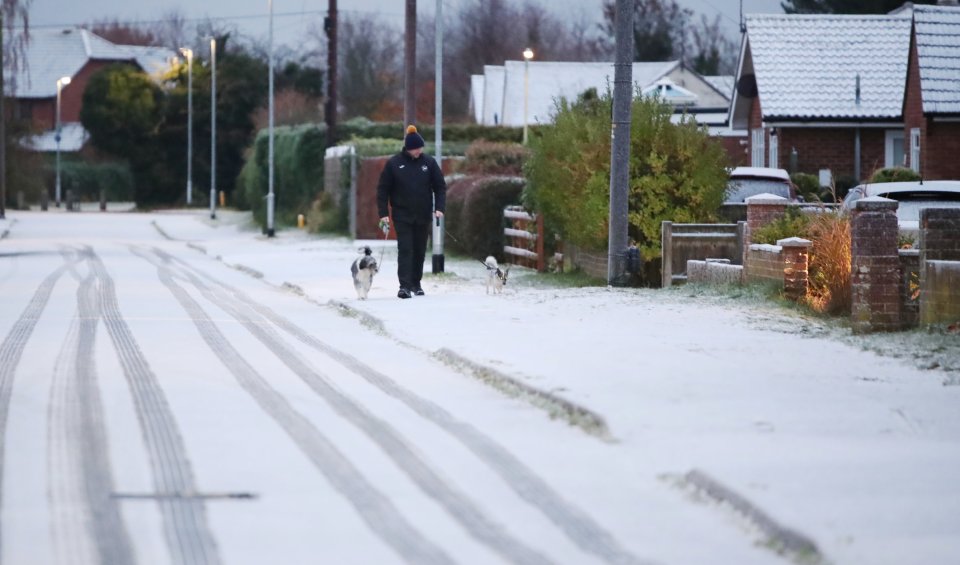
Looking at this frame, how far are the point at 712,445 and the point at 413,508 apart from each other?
206 cm

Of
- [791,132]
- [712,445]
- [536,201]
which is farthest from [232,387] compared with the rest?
[791,132]

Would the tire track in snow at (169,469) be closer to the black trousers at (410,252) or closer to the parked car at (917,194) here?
the black trousers at (410,252)

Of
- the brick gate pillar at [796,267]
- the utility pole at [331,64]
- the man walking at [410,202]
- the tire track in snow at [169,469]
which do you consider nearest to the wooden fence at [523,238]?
the man walking at [410,202]

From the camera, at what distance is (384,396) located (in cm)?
1138

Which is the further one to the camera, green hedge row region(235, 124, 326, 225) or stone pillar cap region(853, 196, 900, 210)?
green hedge row region(235, 124, 326, 225)

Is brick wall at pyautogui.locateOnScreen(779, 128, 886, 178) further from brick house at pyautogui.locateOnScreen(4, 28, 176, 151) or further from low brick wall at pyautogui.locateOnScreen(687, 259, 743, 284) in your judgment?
brick house at pyautogui.locateOnScreen(4, 28, 176, 151)

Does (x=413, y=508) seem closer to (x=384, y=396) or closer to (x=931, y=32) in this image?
(x=384, y=396)

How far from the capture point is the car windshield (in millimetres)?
26922

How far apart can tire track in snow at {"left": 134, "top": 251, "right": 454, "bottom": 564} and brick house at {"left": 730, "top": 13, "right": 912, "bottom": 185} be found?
2807 centimetres

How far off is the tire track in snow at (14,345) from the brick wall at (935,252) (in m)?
7.97

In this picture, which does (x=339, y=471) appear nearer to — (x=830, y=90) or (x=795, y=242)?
(x=795, y=242)

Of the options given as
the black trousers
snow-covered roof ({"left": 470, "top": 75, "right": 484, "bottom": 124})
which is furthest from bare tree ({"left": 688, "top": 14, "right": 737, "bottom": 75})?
the black trousers

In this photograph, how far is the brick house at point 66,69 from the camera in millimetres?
102250

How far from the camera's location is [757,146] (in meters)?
43.3
